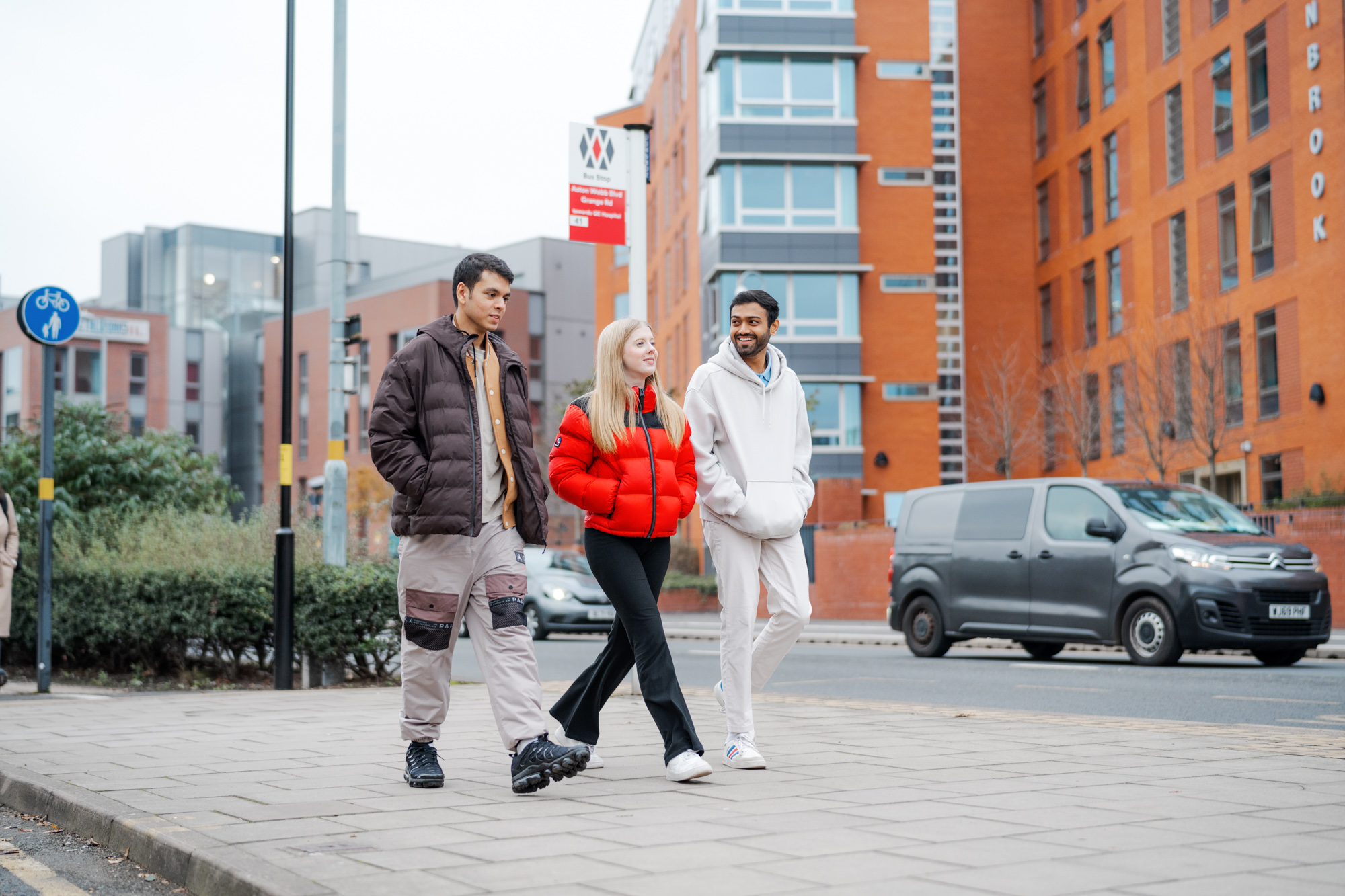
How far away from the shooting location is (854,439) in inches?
1567

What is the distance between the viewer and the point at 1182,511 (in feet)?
45.4

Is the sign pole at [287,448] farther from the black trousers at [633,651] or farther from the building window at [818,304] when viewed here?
the building window at [818,304]

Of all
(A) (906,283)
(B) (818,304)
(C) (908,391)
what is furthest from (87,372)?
(C) (908,391)

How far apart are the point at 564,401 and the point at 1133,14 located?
28976 mm

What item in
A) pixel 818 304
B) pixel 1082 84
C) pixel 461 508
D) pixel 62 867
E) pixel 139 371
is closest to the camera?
pixel 62 867

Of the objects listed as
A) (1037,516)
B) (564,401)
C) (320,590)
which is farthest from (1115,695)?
(564,401)

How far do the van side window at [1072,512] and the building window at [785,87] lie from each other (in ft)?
87.6

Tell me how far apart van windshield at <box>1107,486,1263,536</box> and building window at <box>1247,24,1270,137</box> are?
62.6 feet

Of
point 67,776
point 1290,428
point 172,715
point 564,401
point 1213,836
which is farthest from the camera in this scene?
point 564,401

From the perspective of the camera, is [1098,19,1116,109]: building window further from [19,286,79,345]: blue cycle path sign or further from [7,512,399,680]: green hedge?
[19,286,79,345]: blue cycle path sign

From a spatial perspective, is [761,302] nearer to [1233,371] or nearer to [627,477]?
[627,477]

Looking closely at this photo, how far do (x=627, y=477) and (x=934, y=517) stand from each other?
10933 mm

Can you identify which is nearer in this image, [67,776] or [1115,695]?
[67,776]

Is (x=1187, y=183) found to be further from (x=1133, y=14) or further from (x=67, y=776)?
(x=67, y=776)
